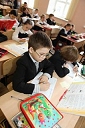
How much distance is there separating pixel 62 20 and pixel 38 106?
209 inches

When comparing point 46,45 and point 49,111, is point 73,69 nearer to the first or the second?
point 46,45

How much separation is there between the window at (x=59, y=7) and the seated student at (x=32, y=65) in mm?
4971

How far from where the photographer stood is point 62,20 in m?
5.39

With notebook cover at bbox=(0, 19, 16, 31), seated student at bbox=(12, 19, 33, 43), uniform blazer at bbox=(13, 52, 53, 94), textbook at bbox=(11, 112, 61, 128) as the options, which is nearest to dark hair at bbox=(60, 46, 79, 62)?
uniform blazer at bbox=(13, 52, 53, 94)

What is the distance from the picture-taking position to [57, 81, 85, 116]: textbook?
0.78 m

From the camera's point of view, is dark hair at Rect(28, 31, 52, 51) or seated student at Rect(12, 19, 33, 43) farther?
seated student at Rect(12, 19, 33, 43)

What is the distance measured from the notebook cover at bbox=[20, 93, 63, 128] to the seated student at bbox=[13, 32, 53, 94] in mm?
124

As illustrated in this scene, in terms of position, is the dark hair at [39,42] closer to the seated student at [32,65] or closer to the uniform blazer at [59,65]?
the seated student at [32,65]

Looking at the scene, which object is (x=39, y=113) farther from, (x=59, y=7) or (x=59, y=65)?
(x=59, y=7)

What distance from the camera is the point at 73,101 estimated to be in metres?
0.85

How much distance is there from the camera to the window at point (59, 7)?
5.25 m

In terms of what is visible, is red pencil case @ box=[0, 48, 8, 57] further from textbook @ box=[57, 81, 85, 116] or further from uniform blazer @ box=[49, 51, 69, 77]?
textbook @ box=[57, 81, 85, 116]

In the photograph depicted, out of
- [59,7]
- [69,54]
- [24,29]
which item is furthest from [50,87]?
[59,7]

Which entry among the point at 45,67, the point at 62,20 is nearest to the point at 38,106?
the point at 45,67
